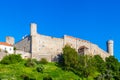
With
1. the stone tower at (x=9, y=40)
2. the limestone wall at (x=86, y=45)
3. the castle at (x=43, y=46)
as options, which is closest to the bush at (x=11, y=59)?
the castle at (x=43, y=46)

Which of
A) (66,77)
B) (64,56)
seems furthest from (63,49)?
(66,77)

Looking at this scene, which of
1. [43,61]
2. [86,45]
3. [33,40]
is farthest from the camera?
[86,45]

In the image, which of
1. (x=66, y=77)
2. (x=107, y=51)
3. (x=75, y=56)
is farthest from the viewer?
(x=107, y=51)

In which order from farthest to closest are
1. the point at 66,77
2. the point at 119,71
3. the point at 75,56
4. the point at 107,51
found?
the point at 107,51 < the point at 119,71 < the point at 75,56 < the point at 66,77

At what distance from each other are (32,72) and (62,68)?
696cm

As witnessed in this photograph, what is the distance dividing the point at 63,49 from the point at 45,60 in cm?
388

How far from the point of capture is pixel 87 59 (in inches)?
3757

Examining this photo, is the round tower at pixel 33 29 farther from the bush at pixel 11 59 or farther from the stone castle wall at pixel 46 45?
the bush at pixel 11 59

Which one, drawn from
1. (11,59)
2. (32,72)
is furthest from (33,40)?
(32,72)

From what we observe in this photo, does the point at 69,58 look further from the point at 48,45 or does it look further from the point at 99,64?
the point at 99,64

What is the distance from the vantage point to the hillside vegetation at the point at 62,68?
3435 inches

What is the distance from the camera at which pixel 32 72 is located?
291 feet

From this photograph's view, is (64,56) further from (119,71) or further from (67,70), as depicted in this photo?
(119,71)

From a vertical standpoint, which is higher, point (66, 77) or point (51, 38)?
point (51, 38)
